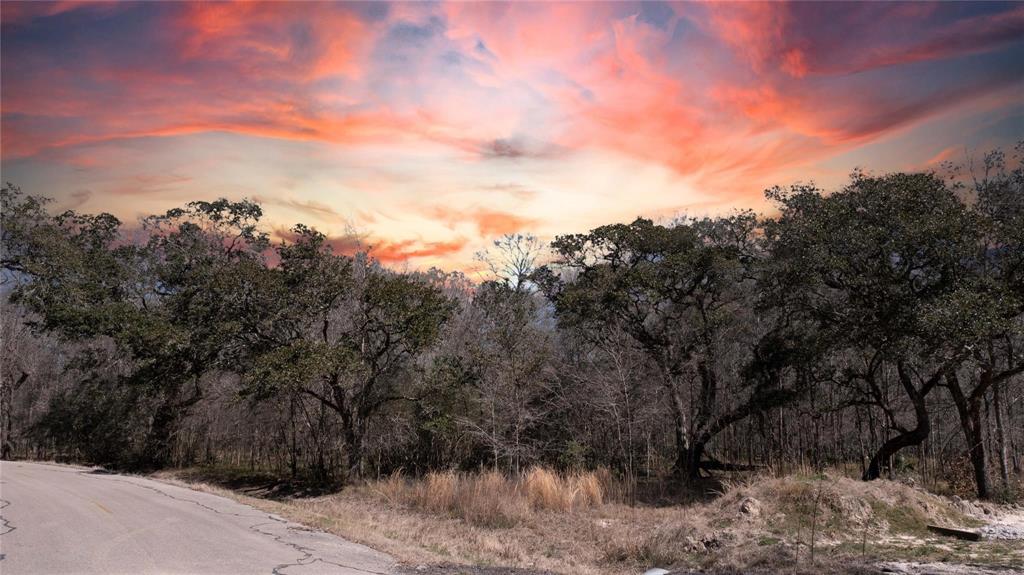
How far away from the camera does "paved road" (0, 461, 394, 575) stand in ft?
29.2

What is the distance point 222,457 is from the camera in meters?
34.3

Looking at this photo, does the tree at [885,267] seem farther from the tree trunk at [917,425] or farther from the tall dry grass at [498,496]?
the tall dry grass at [498,496]

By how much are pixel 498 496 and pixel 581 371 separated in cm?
1108

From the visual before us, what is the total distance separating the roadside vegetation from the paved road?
1438 mm

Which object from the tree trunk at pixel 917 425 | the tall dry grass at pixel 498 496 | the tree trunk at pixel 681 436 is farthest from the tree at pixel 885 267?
the tall dry grass at pixel 498 496

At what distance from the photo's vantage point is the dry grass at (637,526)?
11781 millimetres

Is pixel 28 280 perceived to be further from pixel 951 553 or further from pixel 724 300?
pixel 951 553

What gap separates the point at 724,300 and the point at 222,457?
27.9 m

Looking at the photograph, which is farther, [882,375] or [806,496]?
[882,375]

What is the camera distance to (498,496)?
55.8ft

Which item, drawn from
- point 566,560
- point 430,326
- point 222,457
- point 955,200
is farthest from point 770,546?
point 222,457

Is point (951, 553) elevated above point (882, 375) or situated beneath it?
situated beneath

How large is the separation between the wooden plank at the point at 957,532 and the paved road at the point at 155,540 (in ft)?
40.0

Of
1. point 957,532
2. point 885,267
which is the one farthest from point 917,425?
point 957,532
